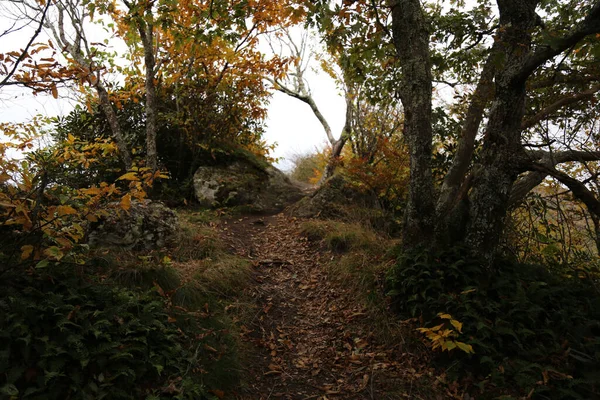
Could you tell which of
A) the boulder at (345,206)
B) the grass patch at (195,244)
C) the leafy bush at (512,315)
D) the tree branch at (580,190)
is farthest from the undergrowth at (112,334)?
the boulder at (345,206)

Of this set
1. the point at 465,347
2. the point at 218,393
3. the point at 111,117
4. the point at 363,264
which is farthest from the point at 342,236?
the point at 111,117

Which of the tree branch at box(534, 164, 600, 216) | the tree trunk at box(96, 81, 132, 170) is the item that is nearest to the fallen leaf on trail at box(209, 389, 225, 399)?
the tree branch at box(534, 164, 600, 216)

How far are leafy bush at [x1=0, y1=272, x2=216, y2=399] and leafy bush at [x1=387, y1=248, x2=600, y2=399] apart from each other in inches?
110

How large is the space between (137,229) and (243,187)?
14.1 ft

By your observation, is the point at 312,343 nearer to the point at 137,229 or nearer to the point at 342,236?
the point at 342,236

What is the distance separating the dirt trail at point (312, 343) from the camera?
388 centimetres

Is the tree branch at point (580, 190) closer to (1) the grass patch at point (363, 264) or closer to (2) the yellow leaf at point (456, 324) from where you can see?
(2) the yellow leaf at point (456, 324)

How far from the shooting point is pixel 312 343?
467 centimetres

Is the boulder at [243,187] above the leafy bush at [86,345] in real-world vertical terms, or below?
above

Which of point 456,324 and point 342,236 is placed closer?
point 456,324

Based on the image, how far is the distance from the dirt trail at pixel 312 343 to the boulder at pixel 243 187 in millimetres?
2486

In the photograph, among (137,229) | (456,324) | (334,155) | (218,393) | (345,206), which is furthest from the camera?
(334,155)

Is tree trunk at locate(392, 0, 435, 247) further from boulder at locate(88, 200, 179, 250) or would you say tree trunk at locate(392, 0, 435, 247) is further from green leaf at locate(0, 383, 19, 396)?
green leaf at locate(0, 383, 19, 396)

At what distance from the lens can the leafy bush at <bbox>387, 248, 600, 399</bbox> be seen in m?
3.49
